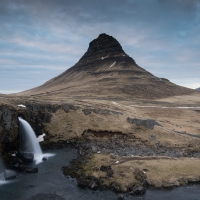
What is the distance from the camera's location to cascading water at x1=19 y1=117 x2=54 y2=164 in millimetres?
50812

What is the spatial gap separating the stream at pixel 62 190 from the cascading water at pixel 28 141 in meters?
11.1

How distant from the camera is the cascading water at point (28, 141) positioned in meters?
50.8

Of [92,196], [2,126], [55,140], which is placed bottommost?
[92,196]

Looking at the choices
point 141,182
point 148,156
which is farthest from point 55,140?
point 141,182

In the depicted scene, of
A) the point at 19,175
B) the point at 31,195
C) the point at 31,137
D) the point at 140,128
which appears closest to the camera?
the point at 31,195

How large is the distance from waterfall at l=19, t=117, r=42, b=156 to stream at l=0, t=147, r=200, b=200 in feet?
37.5

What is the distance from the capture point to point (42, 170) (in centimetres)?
4216

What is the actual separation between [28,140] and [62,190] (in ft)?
68.9

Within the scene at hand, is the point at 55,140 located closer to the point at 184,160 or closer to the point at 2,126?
the point at 2,126

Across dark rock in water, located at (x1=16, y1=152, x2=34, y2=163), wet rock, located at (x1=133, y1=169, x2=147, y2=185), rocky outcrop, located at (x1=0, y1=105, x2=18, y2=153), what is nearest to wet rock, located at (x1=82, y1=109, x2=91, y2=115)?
rocky outcrop, located at (x1=0, y1=105, x2=18, y2=153)

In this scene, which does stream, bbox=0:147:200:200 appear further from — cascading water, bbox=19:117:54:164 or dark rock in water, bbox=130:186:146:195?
cascading water, bbox=19:117:54:164

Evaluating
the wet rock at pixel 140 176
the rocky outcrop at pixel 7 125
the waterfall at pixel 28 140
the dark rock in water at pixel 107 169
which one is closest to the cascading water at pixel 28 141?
the waterfall at pixel 28 140

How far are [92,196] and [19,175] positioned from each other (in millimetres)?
14649

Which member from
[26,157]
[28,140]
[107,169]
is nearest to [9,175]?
[26,157]
